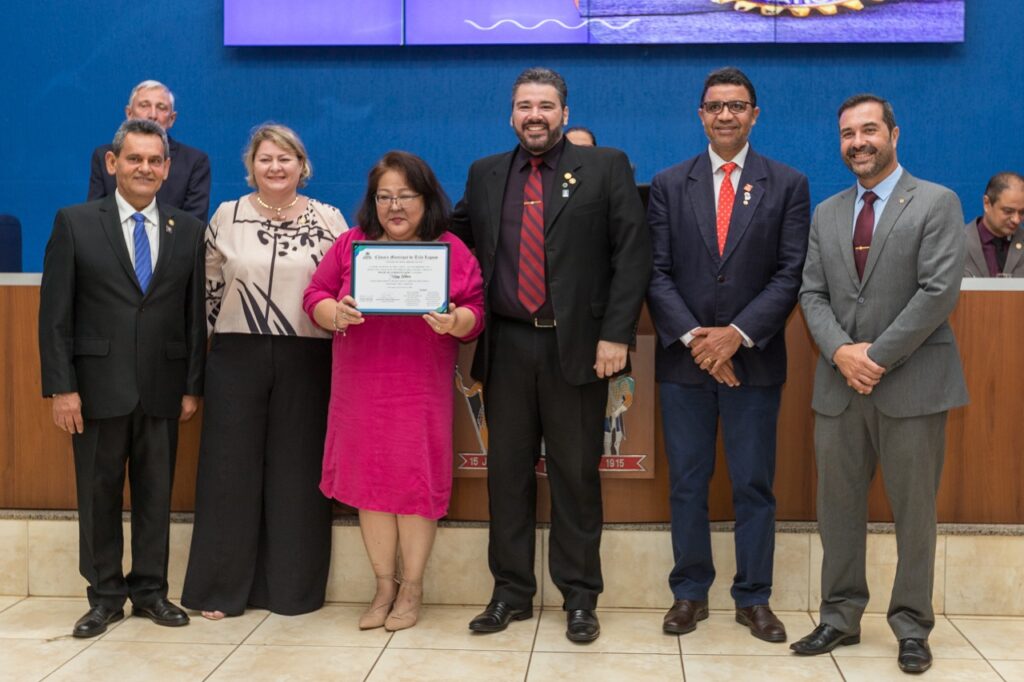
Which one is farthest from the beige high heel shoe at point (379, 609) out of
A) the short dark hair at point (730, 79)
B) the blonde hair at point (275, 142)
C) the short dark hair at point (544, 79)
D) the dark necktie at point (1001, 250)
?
the dark necktie at point (1001, 250)

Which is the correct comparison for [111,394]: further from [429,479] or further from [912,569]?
[912,569]

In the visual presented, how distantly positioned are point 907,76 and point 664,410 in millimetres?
4045

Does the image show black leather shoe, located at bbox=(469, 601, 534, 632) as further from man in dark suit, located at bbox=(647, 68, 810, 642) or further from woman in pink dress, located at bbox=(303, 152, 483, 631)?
man in dark suit, located at bbox=(647, 68, 810, 642)

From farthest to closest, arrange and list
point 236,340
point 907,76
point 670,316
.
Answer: point 907,76, point 236,340, point 670,316

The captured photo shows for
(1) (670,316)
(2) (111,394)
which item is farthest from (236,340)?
(1) (670,316)

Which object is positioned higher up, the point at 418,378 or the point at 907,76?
the point at 907,76

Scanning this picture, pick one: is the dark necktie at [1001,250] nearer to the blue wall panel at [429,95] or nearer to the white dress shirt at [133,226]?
the blue wall panel at [429,95]

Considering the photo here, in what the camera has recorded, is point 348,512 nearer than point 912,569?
No

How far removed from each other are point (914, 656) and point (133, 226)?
285 centimetres

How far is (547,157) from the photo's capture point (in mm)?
3732

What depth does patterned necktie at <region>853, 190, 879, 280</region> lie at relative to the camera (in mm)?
3486

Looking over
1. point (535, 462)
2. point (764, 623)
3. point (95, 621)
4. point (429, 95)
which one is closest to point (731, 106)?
point (535, 462)

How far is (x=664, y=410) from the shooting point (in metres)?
3.78

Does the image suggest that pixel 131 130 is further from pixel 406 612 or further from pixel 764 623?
pixel 764 623
